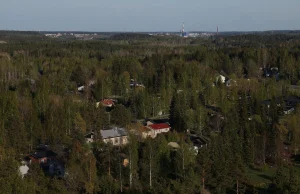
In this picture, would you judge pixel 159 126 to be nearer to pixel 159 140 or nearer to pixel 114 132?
pixel 114 132

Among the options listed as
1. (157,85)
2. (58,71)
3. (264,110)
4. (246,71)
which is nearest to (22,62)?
(58,71)

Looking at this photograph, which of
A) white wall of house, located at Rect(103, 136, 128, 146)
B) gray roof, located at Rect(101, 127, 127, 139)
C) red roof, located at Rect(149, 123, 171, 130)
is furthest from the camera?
red roof, located at Rect(149, 123, 171, 130)

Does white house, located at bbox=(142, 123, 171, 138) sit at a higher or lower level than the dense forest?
lower

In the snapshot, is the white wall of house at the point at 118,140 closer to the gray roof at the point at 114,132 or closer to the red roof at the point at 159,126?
the gray roof at the point at 114,132

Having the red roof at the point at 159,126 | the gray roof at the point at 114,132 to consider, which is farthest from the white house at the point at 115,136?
the red roof at the point at 159,126

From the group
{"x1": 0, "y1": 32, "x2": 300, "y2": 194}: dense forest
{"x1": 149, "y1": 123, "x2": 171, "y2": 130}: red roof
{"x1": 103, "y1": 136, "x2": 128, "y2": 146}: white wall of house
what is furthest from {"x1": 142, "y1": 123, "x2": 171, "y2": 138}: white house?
{"x1": 103, "y1": 136, "x2": 128, "y2": 146}: white wall of house

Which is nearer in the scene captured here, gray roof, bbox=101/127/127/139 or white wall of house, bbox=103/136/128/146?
white wall of house, bbox=103/136/128/146

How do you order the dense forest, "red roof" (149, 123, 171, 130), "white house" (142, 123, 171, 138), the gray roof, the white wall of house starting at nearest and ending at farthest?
the dense forest
the white wall of house
the gray roof
"white house" (142, 123, 171, 138)
"red roof" (149, 123, 171, 130)

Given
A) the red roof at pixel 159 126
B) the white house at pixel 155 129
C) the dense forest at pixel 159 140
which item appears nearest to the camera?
the dense forest at pixel 159 140

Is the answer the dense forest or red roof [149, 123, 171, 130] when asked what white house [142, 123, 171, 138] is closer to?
red roof [149, 123, 171, 130]
